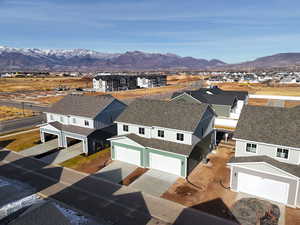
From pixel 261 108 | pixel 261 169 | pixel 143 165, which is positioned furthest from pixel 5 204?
pixel 261 108

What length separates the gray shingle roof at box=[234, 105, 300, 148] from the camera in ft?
66.1

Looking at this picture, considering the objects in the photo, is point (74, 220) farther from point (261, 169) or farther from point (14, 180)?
point (261, 169)

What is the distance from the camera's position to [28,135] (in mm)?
40344

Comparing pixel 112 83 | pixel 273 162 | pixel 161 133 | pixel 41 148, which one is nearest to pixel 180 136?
pixel 161 133

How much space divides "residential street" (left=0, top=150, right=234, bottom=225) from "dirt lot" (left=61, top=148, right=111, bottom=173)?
1.19m

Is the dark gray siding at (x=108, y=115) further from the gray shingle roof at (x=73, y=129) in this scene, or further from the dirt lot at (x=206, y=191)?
the dirt lot at (x=206, y=191)

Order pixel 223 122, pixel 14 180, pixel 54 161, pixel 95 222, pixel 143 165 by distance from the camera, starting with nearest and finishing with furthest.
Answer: pixel 95 222
pixel 14 180
pixel 143 165
pixel 54 161
pixel 223 122

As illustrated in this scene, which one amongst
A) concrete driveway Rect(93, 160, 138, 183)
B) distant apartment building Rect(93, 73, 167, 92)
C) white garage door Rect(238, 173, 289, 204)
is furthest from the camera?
distant apartment building Rect(93, 73, 167, 92)

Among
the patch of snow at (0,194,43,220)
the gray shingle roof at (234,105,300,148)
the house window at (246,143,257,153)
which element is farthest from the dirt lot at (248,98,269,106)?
the patch of snow at (0,194,43,220)

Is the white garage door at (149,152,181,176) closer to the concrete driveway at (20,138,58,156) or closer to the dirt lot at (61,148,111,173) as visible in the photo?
the dirt lot at (61,148,111,173)

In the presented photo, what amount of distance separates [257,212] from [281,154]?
607 cm

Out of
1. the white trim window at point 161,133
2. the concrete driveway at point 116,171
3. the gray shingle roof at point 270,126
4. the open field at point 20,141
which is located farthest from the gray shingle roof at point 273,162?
the open field at point 20,141

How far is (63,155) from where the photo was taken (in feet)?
101

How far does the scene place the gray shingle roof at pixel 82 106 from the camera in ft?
109
